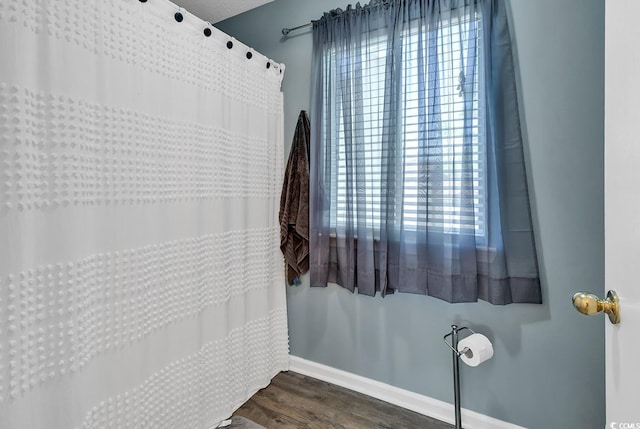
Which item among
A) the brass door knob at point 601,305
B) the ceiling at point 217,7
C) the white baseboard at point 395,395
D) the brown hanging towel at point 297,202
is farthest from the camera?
the ceiling at point 217,7

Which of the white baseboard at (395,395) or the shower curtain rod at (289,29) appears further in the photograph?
the shower curtain rod at (289,29)

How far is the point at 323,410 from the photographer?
1648 millimetres

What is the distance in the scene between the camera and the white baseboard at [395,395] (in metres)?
1.51

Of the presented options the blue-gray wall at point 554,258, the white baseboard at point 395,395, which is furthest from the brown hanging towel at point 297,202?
the blue-gray wall at point 554,258

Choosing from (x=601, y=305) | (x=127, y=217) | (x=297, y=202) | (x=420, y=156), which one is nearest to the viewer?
(x=601, y=305)

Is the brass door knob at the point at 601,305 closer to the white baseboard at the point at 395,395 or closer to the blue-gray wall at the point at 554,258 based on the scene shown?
the blue-gray wall at the point at 554,258

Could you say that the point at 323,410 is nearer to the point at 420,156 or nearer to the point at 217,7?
the point at 420,156

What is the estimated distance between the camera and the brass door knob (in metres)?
0.62

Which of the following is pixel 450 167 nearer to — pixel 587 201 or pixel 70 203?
pixel 587 201

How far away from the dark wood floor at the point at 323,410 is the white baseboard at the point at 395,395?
30 mm

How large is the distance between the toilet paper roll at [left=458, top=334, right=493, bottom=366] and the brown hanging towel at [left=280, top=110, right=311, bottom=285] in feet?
3.23

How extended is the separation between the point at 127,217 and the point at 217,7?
1717 mm

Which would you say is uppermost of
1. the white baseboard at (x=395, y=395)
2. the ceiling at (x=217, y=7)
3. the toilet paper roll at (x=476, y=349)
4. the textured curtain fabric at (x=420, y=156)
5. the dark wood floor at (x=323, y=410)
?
the ceiling at (x=217, y=7)

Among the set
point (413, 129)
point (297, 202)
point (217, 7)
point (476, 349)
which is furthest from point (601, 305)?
point (217, 7)
